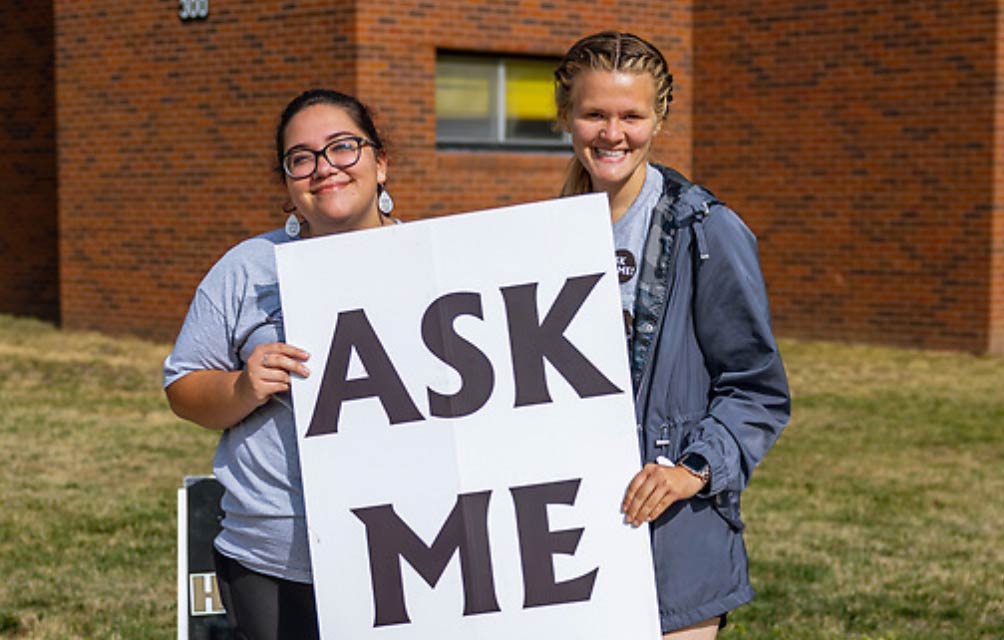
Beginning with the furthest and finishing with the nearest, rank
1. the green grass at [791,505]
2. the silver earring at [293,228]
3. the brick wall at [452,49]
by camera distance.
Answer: the brick wall at [452,49] < the green grass at [791,505] < the silver earring at [293,228]

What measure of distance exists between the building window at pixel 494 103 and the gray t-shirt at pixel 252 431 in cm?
1159

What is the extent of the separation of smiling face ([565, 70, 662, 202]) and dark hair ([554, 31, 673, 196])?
0.04 feet

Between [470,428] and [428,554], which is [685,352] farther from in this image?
[428,554]

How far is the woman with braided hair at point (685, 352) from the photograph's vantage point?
2740 millimetres

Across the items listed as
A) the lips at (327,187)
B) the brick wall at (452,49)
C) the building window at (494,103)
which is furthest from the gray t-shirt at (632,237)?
the building window at (494,103)

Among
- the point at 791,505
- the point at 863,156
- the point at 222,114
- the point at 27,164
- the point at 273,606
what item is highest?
the point at 222,114

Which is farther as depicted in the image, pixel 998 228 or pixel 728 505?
pixel 998 228

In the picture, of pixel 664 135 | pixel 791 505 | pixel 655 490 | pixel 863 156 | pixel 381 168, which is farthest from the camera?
pixel 664 135

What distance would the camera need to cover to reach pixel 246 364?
9.45 feet

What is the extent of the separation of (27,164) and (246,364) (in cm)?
1569

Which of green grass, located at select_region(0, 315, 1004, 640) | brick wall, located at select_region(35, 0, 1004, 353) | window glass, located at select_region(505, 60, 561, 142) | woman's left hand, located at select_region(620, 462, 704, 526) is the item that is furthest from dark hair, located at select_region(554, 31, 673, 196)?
window glass, located at select_region(505, 60, 561, 142)

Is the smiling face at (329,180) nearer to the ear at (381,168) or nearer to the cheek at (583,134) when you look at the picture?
the ear at (381,168)

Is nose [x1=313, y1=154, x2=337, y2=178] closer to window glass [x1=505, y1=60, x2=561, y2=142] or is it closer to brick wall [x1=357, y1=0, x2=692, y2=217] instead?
brick wall [x1=357, y1=0, x2=692, y2=217]

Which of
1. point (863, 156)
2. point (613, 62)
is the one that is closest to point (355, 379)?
point (613, 62)
